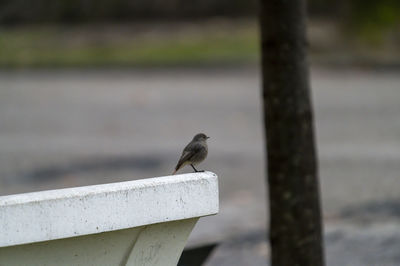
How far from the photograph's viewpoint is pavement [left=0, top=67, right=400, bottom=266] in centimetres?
811

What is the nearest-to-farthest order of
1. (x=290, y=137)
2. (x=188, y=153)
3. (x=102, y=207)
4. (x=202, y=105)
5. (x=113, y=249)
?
(x=102, y=207) < (x=113, y=249) < (x=188, y=153) < (x=290, y=137) < (x=202, y=105)

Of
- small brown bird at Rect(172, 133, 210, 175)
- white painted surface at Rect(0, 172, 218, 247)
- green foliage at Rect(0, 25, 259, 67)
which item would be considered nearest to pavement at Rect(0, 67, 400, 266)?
green foliage at Rect(0, 25, 259, 67)

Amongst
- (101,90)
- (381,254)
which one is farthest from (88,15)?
(381,254)

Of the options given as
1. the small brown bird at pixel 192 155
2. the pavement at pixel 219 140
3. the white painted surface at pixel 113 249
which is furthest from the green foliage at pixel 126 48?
the white painted surface at pixel 113 249

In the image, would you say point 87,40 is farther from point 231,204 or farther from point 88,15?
point 231,204

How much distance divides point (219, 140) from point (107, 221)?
32.6 ft

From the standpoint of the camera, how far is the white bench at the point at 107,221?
2883 millimetres

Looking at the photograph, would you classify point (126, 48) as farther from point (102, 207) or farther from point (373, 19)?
point (102, 207)

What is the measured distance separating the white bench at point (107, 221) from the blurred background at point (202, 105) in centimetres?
345

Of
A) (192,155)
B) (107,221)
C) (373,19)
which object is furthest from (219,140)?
(373,19)

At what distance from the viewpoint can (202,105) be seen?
16703 millimetres

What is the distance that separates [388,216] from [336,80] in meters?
11.5

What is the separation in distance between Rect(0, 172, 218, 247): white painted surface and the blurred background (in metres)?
3.53

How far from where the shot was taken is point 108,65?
2320cm
